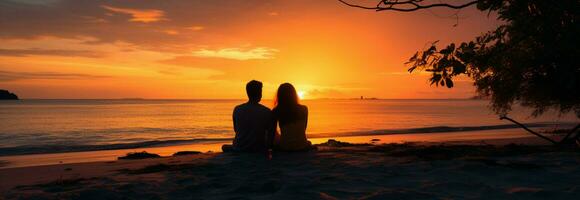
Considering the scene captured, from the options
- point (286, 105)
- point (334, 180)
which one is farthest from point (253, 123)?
point (334, 180)

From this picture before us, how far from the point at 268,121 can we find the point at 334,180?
3.85m

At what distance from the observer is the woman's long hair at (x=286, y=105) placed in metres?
10.2

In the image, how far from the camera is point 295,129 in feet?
33.9

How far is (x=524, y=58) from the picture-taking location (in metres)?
13.1

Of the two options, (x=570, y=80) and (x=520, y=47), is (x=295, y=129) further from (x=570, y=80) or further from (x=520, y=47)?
(x=520, y=47)

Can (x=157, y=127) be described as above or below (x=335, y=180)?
below

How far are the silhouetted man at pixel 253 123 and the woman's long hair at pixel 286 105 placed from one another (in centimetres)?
21

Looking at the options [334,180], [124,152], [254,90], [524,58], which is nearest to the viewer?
[334,180]

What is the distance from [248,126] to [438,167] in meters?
4.27

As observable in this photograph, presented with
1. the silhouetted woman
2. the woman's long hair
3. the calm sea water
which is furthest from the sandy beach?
the calm sea water

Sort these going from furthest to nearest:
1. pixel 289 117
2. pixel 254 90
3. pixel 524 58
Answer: pixel 524 58
pixel 289 117
pixel 254 90

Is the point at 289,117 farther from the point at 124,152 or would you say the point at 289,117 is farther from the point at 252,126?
the point at 124,152

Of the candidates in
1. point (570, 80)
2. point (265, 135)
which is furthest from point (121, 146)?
point (570, 80)

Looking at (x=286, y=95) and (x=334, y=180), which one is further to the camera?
(x=286, y=95)
